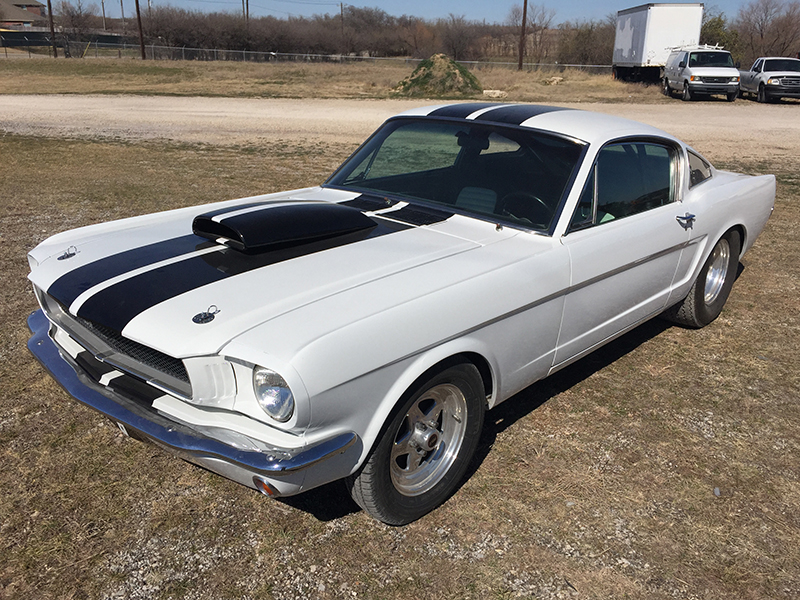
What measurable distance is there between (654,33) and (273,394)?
30429 millimetres

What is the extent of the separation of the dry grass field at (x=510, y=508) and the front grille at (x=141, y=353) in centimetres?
73

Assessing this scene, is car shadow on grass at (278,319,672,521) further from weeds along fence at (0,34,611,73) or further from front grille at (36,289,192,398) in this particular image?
weeds along fence at (0,34,611,73)

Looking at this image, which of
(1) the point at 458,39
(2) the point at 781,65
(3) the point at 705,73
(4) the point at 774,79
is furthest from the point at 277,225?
(1) the point at 458,39

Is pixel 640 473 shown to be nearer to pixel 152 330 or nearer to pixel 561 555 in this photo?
pixel 561 555

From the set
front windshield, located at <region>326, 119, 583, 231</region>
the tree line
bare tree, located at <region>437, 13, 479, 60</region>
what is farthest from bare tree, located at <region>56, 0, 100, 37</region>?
front windshield, located at <region>326, 119, 583, 231</region>

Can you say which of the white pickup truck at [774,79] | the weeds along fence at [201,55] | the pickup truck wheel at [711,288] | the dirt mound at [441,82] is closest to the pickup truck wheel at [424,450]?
the pickup truck wheel at [711,288]

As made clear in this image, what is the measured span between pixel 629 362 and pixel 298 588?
9.03 feet

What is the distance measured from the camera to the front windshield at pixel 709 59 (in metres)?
24.2

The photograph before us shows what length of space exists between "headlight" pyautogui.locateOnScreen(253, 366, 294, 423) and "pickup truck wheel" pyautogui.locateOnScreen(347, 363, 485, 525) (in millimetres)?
433

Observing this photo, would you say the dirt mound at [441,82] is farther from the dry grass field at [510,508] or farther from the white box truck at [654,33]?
the dry grass field at [510,508]

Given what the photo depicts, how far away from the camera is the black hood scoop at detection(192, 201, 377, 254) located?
116 inches

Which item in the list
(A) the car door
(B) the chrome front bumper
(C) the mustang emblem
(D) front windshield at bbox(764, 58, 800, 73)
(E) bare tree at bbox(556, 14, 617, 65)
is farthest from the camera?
(E) bare tree at bbox(556, 14, 617, 65)

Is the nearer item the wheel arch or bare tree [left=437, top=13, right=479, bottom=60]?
the wheel arch

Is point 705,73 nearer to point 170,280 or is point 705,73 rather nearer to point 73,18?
point 170,280
